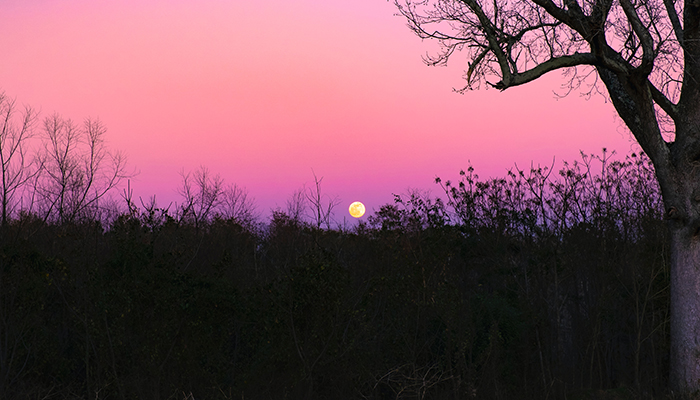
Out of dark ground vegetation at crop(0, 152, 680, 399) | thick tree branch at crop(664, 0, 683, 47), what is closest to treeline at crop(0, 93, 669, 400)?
dark ground vegetation at crop(0, 152, 680, 399)

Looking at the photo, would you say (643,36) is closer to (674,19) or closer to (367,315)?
(674,19)

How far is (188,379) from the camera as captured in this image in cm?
948

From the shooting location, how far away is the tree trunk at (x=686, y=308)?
32.1 ft

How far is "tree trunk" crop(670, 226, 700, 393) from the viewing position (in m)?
9.80

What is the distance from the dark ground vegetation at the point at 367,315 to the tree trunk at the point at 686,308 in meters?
0.51

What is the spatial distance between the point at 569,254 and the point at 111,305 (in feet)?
29.8

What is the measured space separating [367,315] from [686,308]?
5.19m

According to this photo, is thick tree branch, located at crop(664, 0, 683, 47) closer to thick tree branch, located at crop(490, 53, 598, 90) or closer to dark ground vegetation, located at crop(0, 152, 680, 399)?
thick tree branch, located at crop(490, 53, 598, 90)

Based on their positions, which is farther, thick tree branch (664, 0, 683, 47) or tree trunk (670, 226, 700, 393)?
thick tree branch (664, 0, 683, 47)

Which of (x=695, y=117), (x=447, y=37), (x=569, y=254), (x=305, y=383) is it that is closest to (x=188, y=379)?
(x=305, y=383)

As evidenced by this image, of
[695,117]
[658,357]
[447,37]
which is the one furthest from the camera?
[658,357]

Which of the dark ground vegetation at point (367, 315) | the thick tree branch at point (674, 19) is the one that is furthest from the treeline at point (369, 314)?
the thick tree branch at point (674, 19)

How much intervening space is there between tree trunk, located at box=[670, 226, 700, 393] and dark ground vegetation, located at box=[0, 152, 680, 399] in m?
0.51

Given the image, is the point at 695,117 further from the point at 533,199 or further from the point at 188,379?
the point at 188,379
